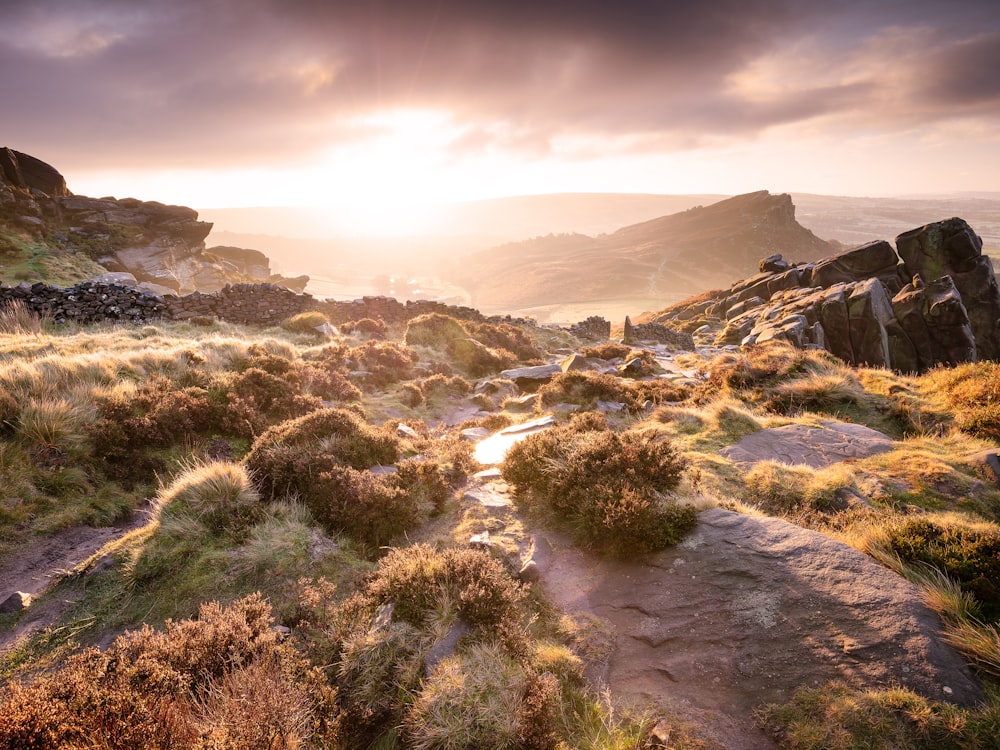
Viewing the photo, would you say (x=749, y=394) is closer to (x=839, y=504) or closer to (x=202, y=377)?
(x=839, y=504)

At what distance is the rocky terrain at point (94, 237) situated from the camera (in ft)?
108

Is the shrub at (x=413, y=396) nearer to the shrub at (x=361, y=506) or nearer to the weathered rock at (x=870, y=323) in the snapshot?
the shrub at (x=361, y=506)

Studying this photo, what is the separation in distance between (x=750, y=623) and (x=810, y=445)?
22.4ft

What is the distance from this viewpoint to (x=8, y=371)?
394 inches

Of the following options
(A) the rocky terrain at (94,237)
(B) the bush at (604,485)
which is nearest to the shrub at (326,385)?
(B) the bush at (604,485)

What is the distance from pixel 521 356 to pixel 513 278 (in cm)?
16100

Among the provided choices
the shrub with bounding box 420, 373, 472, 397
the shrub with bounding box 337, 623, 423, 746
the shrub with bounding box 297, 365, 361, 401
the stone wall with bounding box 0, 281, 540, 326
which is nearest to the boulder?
the stone wall with bounding box 0, 281, 540, 326

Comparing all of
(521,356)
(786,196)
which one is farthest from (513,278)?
(521,356)

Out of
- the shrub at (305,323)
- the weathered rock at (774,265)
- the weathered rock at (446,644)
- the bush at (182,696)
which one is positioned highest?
the weathered rock at (774,265)

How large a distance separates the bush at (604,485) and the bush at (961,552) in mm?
2603

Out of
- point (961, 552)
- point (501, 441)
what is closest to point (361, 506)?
point (501, 441)

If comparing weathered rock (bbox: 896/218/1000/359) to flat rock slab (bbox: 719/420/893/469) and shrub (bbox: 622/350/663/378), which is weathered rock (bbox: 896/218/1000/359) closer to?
shrub (bbox: 622/350/663/378)

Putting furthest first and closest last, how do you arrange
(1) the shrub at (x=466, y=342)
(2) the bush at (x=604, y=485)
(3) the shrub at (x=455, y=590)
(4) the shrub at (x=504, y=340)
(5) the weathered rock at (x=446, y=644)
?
1. (4) the shrub at (x=504, y=340)
2. (1) the shrub at (x=466, y=342)
3. (2) the bush at (x=604, y=485)
4. (3) the shrub at (x=455, y=590)
5. (5) the weathered rock at (x=446, y=644)

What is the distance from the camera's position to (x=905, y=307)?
2453 cm
